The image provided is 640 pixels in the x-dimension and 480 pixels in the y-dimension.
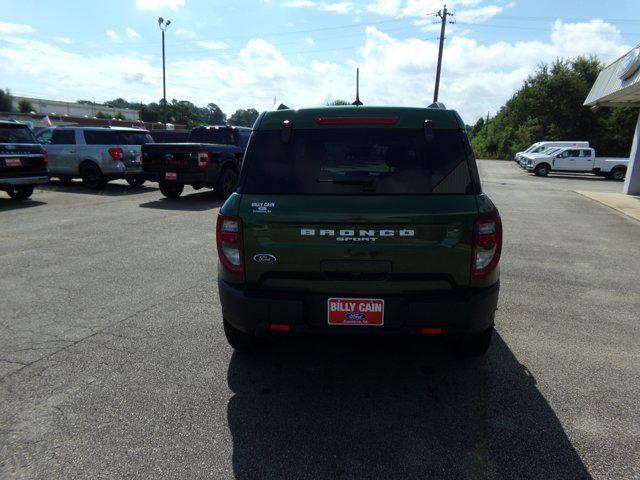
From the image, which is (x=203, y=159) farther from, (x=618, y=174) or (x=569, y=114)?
(x=569, y=114)

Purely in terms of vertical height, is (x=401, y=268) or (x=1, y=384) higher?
(x=401, y=268)

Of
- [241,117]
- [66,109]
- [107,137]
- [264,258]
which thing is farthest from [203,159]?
[241,117]

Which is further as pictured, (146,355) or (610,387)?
(146,355)

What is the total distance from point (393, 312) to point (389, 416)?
2.20 feet

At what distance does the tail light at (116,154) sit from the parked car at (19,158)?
7.83 ft

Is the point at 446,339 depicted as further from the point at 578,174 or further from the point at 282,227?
the point at 578,174

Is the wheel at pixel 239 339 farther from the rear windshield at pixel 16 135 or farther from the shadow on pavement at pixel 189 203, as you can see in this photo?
the rear windshield at pixel 16 135

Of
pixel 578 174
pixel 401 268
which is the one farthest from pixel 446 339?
pixel 578 174

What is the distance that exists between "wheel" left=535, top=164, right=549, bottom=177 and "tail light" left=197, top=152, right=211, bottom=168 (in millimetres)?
22688

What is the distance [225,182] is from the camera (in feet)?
40.8

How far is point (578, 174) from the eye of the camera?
29312 mm

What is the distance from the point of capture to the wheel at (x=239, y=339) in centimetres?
335

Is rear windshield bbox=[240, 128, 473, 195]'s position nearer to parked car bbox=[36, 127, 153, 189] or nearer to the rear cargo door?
the rear cargo door

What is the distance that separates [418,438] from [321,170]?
178 centimetres
